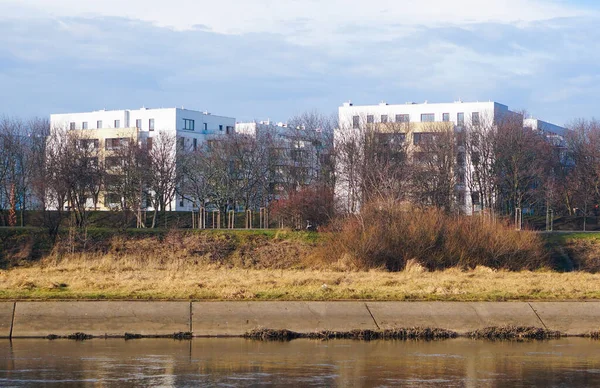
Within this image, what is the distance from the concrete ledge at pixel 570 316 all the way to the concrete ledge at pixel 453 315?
0.97ft

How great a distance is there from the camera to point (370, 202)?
4612 cm

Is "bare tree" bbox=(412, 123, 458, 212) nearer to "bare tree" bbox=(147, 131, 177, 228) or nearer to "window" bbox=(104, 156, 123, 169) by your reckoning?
"bare tree" bbox=(147, 131, 177, 228)

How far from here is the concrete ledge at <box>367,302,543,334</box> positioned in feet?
70.3

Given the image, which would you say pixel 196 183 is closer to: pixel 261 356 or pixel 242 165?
pixel 242 165

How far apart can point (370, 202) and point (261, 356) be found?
29076 millimetres

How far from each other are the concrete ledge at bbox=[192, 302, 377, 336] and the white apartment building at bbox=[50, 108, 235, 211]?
98.4 m

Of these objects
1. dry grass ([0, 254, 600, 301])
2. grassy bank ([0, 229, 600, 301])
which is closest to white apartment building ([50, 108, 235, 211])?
grassy bank ([0, 229, 600, 301])

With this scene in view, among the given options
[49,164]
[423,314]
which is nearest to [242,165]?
[49,164]

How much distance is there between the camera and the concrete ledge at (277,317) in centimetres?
2086

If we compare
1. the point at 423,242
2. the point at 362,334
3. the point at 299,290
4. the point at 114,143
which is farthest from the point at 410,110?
the point at 362,334

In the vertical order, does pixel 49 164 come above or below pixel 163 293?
above

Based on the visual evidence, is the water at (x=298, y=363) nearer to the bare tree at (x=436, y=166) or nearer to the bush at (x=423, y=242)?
Answer: the bush at (x=423, y=242)

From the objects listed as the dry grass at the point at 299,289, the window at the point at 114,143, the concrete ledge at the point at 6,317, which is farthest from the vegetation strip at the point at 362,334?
the window at the point at 114,143

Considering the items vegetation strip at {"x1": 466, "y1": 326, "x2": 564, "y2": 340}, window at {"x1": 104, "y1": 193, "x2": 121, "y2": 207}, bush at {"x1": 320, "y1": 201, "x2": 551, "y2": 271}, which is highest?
window at {"x1": 104, "y1": 193, "x2": 121, "y2": 207}
